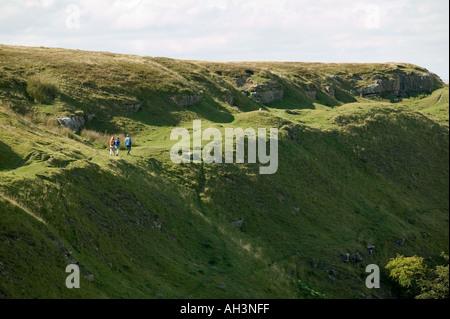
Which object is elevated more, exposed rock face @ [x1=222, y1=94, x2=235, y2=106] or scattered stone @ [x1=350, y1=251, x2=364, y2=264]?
exposed rock face @ [x1=222, y1=94, x2=235, y2=106]

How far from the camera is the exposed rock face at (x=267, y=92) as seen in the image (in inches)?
3241

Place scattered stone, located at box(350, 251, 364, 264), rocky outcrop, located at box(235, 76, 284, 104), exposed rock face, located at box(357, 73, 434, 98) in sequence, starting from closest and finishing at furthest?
scattered stone, located at box(350, 251, 364, 264) → rocky outcrop, located at box(235, 76, 284, 104) → exposed rock face, located at box(357, 73, 434, 98)

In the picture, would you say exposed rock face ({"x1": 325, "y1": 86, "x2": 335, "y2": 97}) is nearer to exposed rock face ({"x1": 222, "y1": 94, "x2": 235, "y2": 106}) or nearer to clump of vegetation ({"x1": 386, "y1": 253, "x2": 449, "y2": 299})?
exposed rock face ({"x1": 222, "y1": 94, "x2": 235, "y2": 106})

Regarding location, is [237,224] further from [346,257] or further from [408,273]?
[408,273]

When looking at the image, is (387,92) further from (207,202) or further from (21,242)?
(21,242)

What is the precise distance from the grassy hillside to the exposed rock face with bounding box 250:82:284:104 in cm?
Answer: 212

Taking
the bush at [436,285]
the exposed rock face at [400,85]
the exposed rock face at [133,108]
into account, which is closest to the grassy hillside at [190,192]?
the exposed rock face at [133,108]

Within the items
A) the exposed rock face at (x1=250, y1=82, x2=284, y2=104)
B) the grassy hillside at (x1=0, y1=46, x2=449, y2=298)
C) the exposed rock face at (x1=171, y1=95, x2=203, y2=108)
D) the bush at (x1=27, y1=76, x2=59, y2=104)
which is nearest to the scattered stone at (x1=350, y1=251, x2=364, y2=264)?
the grassy hillside at (x1=0, y1=46, x2=449, y2=298)

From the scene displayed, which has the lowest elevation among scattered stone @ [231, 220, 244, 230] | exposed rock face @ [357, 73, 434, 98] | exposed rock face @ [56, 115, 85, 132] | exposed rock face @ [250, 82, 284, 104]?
scattered stone @ [231, 220, 244, 230]

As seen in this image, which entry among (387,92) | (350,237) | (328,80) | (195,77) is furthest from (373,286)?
(387,92)

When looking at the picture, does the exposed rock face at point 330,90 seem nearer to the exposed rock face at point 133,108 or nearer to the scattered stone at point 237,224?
the exposed rock face at point 133,108

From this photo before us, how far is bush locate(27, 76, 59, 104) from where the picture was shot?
52.1m

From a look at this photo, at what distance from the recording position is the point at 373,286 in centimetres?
3825

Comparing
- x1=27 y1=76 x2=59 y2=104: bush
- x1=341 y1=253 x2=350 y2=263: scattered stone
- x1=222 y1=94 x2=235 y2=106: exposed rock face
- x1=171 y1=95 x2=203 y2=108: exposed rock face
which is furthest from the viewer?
x1=222 y1=94 x2=235 y2=106: exposed rock face
